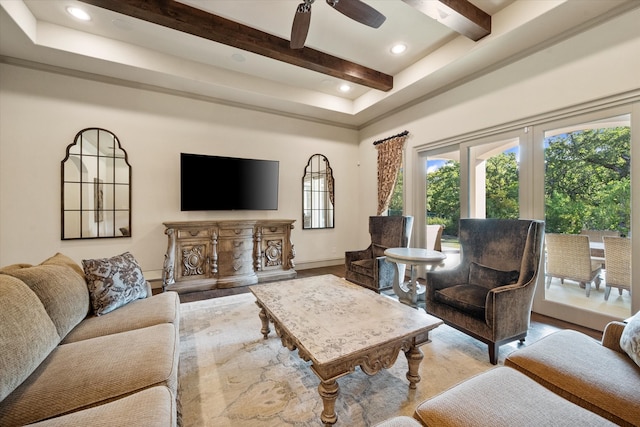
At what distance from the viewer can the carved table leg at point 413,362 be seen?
5.66 ft

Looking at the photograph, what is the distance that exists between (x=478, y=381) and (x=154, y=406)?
4.46 feet

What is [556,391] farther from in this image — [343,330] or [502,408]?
[343,330]

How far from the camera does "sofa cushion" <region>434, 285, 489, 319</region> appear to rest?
2.21 m

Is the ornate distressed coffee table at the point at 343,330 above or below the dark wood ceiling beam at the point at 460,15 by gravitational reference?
below

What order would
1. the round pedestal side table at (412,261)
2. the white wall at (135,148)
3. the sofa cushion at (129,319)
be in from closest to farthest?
the sofa cushion at (129,319) → the round pedestal side table at (412,261) → the white wall at (135,148)

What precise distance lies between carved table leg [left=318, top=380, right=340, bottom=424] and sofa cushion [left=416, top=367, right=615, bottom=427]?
48 cm

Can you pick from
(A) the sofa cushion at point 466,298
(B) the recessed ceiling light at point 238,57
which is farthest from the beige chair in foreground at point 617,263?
(B) the recessed ceiling light at point 238,57

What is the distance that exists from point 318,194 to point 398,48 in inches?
116

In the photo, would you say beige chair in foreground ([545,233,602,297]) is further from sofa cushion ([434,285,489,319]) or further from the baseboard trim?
the baseboard trim

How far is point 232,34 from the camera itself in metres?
3.06

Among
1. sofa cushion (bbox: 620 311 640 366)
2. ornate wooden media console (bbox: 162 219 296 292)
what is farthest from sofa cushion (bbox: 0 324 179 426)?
ornate wooden media console (bbox: 162 219 296 292)

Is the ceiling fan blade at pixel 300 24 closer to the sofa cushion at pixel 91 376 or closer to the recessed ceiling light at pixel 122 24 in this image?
the recessed ceiling light at pixel 122 24

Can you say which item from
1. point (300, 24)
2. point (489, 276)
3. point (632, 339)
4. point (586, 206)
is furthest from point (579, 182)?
point (300, 24)

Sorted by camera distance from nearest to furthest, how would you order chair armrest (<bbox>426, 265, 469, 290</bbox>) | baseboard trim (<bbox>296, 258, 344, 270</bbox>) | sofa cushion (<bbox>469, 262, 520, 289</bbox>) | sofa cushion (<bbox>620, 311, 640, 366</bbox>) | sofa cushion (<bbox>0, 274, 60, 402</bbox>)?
sofa cushion (<bbox>0, 274, 60, 402</bbox>), sofa cushion (<bbox>620, 311, 640, 366</bbox>), sofa cushion (<bbox>469, 262, 520, 289</bbox>), chair armrest (<bbox>426, 265, 469, 290</bbox>), baseboard trim (<bbox>296, 258, 344, 270</bbox>)
